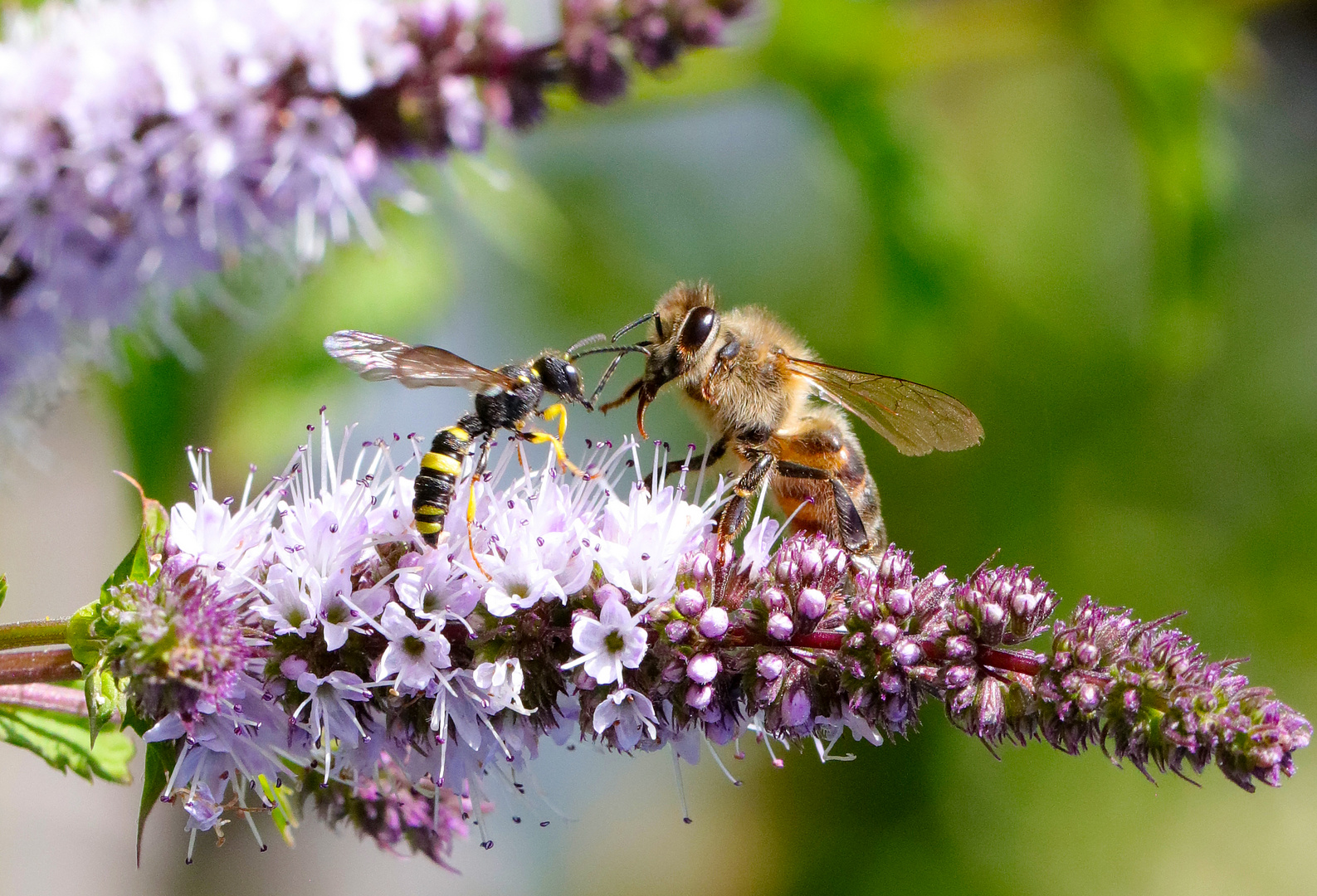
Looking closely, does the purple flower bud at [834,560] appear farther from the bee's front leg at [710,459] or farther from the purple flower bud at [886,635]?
the bee's front leg at [710,459]

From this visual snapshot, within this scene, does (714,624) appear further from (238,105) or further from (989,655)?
(238,105)

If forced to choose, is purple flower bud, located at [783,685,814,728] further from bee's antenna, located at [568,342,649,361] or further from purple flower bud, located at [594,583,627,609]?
bee's antenna, located at [568,342,649,361]

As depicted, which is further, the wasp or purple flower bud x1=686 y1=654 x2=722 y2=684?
the wasp

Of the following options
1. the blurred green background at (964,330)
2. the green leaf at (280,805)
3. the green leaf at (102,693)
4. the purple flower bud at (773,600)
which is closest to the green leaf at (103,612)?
the green leaf at (102,693)

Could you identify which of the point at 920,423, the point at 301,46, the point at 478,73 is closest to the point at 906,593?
the point at 920,423

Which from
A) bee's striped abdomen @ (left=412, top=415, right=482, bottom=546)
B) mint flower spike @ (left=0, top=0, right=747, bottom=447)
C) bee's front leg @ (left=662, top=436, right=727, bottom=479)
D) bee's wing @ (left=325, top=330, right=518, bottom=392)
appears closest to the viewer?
bee's striped abdomen @ (left=412, top=415, right=482, bottom=546)

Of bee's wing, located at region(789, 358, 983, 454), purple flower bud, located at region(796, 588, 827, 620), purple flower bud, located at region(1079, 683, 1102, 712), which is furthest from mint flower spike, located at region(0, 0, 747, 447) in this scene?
purple flower bud, located at region(1079, 683, 1102, 712)
